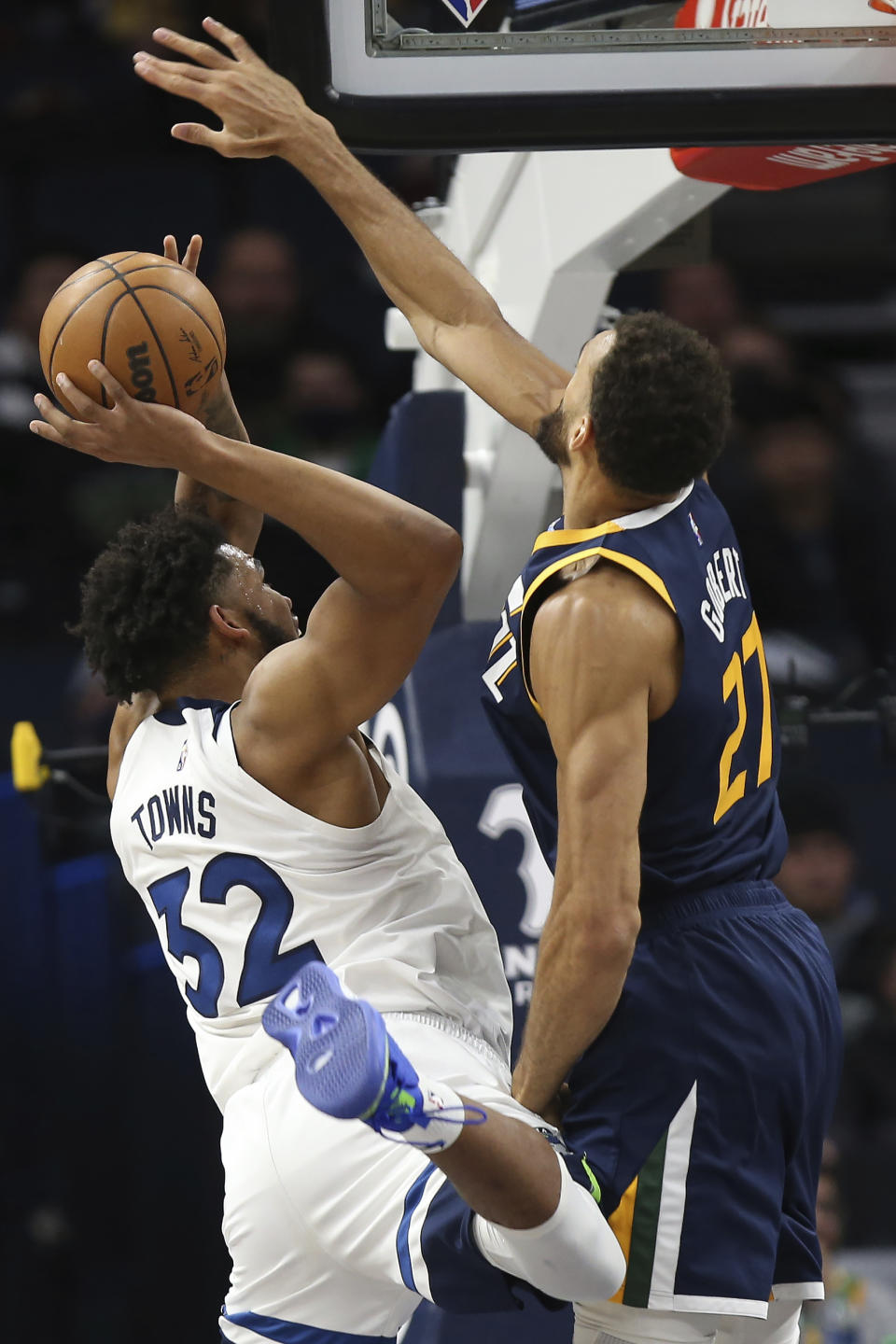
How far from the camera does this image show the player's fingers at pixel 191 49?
240 cm

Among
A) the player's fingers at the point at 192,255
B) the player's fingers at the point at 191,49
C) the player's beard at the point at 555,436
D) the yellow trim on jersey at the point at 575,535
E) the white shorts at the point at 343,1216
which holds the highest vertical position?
the player's fingers at the point at 191,49

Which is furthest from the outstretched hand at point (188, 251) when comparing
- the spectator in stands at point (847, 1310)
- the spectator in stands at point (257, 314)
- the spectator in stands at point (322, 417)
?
the spectator in stands at point (257, 314)

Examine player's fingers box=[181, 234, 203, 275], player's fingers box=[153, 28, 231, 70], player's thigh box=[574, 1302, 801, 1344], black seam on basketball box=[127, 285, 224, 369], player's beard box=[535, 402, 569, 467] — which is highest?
player's fingers box=[153, 28, 231, 70]

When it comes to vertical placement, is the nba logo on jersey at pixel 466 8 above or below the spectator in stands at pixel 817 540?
above

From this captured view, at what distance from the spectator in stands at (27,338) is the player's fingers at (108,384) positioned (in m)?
4.98

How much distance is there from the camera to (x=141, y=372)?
2.49 m

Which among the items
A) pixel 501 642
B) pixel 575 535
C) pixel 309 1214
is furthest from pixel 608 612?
pixel 309 1214

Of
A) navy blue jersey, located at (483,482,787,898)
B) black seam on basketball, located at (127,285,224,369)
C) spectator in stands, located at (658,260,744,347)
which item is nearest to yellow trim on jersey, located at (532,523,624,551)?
navy blue jersey, located at (483,482,787,898)

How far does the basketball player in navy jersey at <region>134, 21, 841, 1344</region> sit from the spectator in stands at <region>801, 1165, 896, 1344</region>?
287 cm

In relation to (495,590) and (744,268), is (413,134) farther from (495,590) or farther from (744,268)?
(744,268)

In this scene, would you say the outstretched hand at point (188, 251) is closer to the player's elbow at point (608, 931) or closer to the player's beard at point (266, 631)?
the player's beard at point (266, 631)

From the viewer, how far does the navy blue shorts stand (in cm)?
220

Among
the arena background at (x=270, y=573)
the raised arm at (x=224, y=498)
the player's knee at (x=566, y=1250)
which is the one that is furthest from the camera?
the arena background at (x=270, y=573)

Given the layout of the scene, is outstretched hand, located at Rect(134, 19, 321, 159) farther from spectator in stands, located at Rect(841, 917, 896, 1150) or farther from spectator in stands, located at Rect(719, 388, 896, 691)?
spectator in stands, located at Rect(719, 388, 896, 691)
